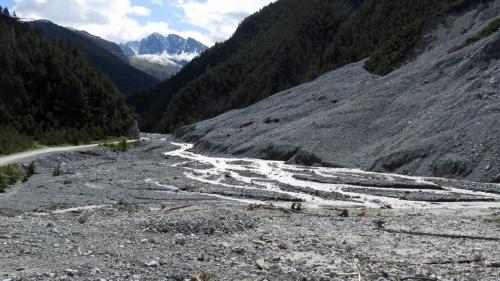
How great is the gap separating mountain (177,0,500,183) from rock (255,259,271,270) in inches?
1320

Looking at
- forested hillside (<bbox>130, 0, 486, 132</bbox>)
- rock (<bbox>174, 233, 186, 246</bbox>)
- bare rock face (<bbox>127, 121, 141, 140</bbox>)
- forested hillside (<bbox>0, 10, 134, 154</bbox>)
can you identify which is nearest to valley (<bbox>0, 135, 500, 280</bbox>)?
rock (<bbox>174, 233, 186, 246</bbox>)

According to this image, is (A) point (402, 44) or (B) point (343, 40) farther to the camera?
(B) point (343, 40)

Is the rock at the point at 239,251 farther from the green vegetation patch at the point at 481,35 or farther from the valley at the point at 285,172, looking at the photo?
the green vegetation patch at the point at 481,35

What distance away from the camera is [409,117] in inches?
2611

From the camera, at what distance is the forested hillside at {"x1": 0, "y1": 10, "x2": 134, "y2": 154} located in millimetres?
94688

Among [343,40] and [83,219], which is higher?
[343,40]

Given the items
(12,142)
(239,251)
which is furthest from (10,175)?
(239,251)

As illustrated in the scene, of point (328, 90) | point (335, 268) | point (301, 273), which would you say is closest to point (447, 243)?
point (335, 268)

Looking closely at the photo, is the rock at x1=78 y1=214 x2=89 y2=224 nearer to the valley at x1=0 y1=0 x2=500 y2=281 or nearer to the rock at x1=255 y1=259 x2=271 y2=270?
the valley at x1=0 y1=0 x2=500 y2=281

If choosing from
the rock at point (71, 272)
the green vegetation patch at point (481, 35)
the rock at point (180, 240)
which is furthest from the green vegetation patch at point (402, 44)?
the rock at point (71, 272)

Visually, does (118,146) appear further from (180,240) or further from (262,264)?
(262,264)

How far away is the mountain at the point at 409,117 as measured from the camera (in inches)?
2025

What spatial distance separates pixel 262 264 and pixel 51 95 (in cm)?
10071

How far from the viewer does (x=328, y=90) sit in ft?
326
